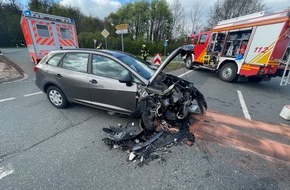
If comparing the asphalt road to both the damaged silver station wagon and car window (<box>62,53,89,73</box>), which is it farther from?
car window (<box>62,53,89,73</box>)

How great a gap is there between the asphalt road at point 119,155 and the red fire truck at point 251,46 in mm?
2738

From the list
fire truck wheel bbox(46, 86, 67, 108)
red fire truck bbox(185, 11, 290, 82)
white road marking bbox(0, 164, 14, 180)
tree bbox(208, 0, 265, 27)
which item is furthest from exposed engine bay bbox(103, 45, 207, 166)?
tree bbox(208, 0, 265, 27)

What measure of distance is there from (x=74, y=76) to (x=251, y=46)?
7089 mm

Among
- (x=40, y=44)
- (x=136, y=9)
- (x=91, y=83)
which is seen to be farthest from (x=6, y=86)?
(x=136, y=9)

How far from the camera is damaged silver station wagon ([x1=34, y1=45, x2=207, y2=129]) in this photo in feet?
9.46

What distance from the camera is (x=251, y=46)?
252 inches

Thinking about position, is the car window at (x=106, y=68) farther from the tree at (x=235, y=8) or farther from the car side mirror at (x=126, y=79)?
the tree at (x=235, y=8)

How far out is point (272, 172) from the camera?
7.31 ft

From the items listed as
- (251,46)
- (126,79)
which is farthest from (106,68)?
(251,46)

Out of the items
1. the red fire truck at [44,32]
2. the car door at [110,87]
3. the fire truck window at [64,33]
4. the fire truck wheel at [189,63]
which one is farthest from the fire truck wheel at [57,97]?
the fire truck wheel at [189,63]

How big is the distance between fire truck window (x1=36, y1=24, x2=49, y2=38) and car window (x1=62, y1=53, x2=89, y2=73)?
21.6 feet

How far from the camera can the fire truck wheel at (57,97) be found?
12.6 feet

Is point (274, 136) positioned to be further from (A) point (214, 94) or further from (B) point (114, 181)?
(B) point (114, 181)

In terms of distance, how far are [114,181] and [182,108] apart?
1813 millimetres
